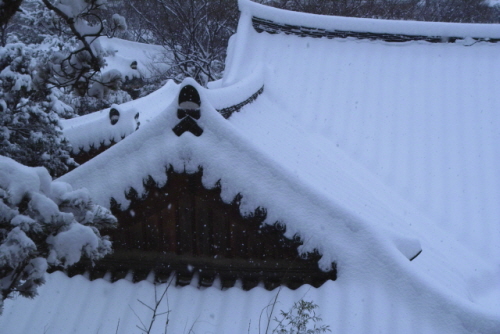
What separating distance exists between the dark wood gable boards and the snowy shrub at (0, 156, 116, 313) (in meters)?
1.00

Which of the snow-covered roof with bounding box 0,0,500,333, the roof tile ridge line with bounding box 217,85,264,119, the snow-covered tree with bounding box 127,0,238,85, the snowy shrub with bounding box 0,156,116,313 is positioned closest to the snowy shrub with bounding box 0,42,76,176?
the roof tile ridge line with bounding box 217,85,264,119

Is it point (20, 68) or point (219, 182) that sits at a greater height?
point (219, 182)

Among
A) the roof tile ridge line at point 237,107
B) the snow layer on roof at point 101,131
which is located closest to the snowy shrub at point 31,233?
the roof tile ridge line at point 237,107

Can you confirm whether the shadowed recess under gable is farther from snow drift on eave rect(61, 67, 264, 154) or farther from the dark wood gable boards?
snow drift on eave rect(61, 67, 264, 154)

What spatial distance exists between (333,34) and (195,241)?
6.14 metres

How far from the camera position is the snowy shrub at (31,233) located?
1.92 m

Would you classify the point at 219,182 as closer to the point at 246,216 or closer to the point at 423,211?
the point at 246,216

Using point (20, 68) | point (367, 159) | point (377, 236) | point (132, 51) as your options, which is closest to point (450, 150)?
point (367, 159)

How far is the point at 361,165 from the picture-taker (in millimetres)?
5852

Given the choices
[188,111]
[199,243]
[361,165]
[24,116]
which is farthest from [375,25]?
[199,243]

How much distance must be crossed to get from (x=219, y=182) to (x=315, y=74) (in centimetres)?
498

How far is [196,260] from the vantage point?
326 centimetres

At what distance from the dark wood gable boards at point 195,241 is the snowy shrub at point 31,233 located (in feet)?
3.29

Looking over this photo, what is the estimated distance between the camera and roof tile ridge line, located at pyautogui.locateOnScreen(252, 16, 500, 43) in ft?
25.3
